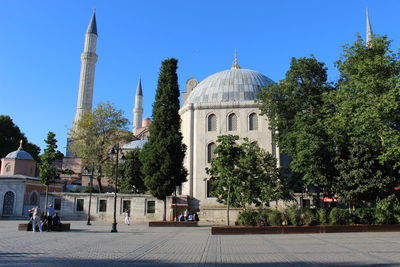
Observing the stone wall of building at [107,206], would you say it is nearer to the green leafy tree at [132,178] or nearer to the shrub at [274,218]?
the green leafy tree at [132,178]

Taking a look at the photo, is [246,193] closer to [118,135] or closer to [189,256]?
[189,256]

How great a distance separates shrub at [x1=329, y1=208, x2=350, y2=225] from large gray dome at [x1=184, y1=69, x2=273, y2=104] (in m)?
17.1

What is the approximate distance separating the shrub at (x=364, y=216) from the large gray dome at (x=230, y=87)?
1708 cm

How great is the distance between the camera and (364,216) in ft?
55.0

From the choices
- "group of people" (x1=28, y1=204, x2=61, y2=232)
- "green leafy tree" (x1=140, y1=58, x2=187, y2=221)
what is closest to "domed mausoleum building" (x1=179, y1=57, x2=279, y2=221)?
"green leafy tree" (x1=140, y1=58, x2=187, y2=221)

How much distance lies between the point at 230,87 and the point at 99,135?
13841 millimetres

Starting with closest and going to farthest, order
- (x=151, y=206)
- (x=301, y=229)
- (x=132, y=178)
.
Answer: (x=301, y=229)
(x=151, y=206)
(x=132, y=178)

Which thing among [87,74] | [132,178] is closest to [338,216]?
[132,178]

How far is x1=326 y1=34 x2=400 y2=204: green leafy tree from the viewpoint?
16453mm

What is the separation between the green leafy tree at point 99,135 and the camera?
33.8m

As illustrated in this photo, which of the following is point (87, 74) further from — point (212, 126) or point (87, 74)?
point (212, 126)

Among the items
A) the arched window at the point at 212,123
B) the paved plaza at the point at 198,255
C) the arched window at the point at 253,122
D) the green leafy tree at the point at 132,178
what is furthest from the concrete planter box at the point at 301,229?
the green leafy tree at the point at 132,178

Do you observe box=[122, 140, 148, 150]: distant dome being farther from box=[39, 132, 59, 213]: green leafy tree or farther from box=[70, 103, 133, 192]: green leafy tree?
box=[39, 132, 59, 213]: green leafy tree

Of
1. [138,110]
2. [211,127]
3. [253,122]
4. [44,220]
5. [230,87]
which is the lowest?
[44,220]
